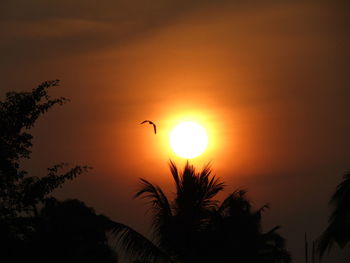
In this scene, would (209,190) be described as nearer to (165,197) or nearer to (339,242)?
(165,197)

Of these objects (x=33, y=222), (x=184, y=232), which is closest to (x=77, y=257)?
(x=33, y=222)

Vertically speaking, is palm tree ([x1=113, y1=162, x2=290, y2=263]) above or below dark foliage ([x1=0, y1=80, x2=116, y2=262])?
above

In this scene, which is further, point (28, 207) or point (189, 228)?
point (189, 228)

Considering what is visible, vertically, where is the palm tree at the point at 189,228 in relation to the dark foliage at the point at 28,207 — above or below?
above

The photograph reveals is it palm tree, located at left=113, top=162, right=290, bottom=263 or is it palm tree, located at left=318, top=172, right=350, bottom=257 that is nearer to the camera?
palm tree, located at left=318, top=172, right=350, bottom=257

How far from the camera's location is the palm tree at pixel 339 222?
14984 mm

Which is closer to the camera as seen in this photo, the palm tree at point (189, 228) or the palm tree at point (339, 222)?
the palm tree at point (339, 222)

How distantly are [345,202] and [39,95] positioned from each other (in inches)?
270

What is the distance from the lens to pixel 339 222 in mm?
15008

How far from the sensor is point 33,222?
13.8 metres

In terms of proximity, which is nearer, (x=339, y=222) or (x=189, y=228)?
(x=339, y=222)

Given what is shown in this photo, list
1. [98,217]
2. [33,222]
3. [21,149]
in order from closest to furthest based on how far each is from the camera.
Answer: [33,222]
[21,149]
[98,217]

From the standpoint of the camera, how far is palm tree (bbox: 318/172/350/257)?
14984 mm

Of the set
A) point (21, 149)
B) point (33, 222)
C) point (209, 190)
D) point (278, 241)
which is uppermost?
point (278, 241)
